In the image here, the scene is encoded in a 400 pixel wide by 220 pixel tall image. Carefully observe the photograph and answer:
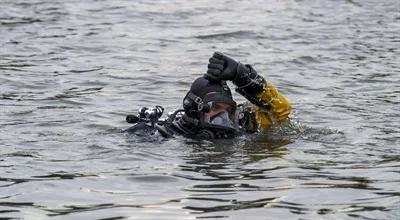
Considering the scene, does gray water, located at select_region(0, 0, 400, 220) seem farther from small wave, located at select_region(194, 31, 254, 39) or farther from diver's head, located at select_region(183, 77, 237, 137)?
diver's head, located at select_region(183, 77, 237, 137)

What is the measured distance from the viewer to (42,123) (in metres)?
10.6

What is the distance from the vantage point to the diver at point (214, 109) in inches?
345

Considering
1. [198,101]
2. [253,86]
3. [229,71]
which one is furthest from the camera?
[253,86]

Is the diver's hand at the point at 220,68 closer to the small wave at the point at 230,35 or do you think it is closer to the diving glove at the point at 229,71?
the diving glove at the point at 229,71

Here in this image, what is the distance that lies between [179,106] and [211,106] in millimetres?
3179

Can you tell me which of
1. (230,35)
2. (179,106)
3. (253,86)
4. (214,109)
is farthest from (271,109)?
(230,35)

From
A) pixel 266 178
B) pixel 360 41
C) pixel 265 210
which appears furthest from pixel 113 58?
pixel 265 210

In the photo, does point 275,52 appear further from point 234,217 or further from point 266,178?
point 234,217

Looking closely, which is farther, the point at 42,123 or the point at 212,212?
the point at 42,123

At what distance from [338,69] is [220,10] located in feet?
23.8

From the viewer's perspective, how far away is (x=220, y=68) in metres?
8.73

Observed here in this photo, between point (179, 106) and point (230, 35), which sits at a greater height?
point (230, 35)

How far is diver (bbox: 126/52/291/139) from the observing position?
8766mm

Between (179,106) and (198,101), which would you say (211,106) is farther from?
(179,106)
